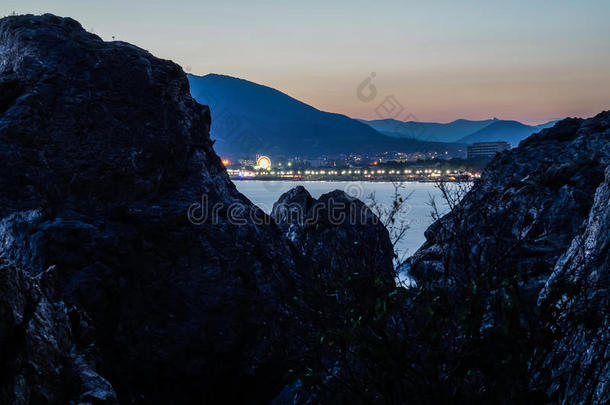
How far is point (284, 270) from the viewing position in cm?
1196

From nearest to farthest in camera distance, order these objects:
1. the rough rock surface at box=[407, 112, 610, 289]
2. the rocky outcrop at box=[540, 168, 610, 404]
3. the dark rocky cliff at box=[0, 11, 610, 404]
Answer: the rocky outcrop at box=[540, 168, 610, 404]
the dark rocky cliff at box=[0, 11, 610, 404]
the rough rock surface at box=[407, 112, 610, 289]

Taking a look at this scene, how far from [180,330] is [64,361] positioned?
5.02m

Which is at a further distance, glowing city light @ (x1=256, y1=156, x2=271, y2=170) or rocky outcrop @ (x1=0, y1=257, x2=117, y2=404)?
glowing city light @ (x1=256, y1=156, x2=271, y2=170)

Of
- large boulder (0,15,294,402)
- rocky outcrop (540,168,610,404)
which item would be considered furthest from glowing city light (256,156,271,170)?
rocky outcrop (540,168,610,404)

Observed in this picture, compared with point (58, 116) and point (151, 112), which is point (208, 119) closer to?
point (151, 112)

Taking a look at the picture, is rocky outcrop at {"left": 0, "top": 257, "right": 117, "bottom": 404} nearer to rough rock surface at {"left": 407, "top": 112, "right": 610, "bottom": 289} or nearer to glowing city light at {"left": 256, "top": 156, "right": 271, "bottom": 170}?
rough rock surface at {"left": 407, "top": 112, "right": 610, "bottom": 289}

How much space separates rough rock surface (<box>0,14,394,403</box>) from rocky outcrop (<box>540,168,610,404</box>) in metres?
6.84

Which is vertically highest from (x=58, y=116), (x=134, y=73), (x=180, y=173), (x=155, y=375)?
(x=134, y=73)

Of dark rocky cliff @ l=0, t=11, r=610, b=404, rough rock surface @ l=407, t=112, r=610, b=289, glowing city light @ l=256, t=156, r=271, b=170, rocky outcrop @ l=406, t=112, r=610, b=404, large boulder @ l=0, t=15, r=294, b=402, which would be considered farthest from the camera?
glowing city light @ l=256, t=156, r=271, b=170

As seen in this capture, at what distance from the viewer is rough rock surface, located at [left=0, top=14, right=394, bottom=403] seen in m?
9.29

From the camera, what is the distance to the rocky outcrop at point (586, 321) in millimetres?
4279

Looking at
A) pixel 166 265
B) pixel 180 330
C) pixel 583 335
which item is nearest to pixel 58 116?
pixel 166 265

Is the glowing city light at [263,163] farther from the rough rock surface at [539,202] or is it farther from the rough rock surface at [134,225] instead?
the rough rock surface at [134,225]

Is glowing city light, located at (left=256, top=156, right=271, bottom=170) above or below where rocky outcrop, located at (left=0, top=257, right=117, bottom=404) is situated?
above
